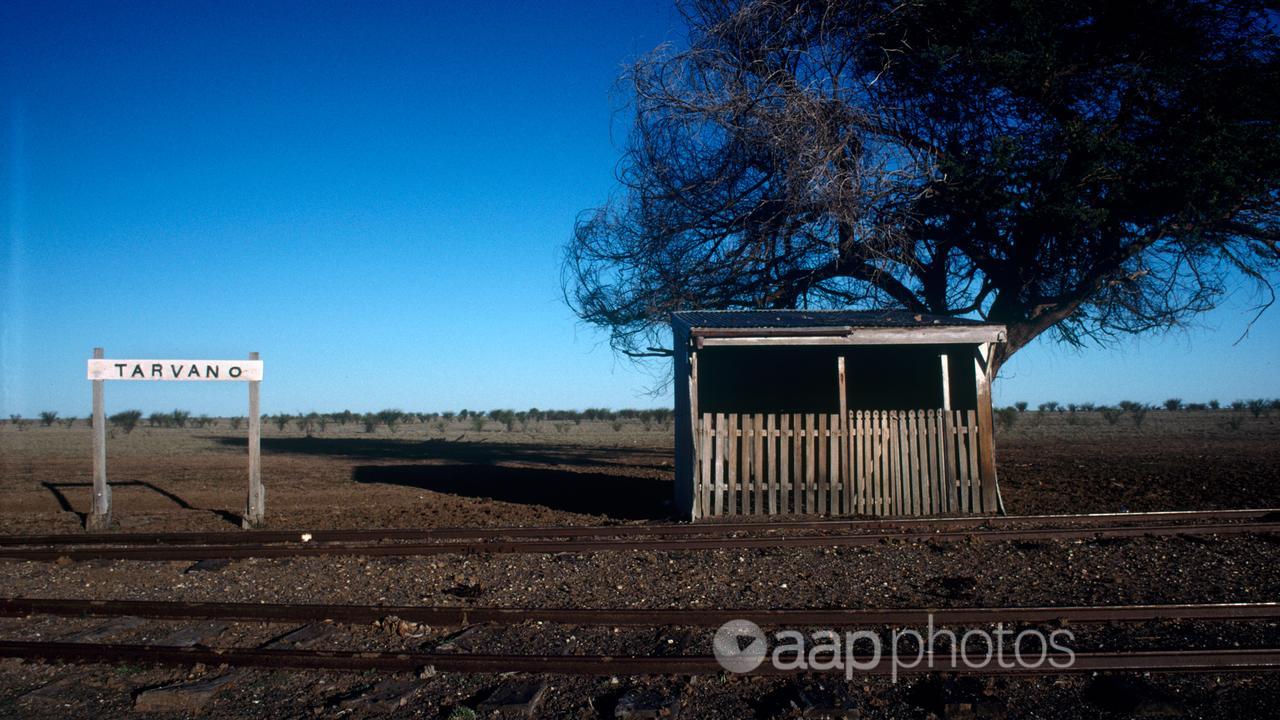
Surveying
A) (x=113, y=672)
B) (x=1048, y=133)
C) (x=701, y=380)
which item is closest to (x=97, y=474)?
(x=113, y=672)

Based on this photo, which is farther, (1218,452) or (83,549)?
(1218,452)

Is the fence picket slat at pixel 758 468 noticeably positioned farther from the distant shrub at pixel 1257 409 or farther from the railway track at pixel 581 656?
the distant shrub at pixel 1257 409

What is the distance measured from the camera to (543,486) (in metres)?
17.5

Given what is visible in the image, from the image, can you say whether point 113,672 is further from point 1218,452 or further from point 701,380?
point 1218,452

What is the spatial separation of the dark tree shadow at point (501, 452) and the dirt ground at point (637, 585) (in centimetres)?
673

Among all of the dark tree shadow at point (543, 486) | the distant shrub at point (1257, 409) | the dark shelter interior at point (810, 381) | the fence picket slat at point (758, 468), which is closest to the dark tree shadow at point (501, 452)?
the dark tree shadow at point (543, 486)

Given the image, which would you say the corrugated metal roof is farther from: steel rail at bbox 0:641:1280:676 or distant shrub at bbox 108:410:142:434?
distant shrub at bbox 108:410:142:434

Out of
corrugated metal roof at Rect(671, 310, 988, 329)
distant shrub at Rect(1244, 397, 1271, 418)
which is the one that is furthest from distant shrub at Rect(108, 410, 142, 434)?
distant shrub at Rect(1244, 397, 1271, 418)

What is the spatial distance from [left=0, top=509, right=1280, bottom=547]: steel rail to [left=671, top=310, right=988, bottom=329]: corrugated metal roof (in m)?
2.83

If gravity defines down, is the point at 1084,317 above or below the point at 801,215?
below

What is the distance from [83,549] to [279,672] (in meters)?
5.83

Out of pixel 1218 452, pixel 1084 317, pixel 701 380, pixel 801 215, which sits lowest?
pixel 1218 452

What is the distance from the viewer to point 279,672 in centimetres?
521

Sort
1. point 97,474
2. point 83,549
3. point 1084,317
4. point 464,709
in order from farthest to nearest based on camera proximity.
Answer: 1. point 1084,317
2. point 97,474
3. point 83,549
4. point 464,709
